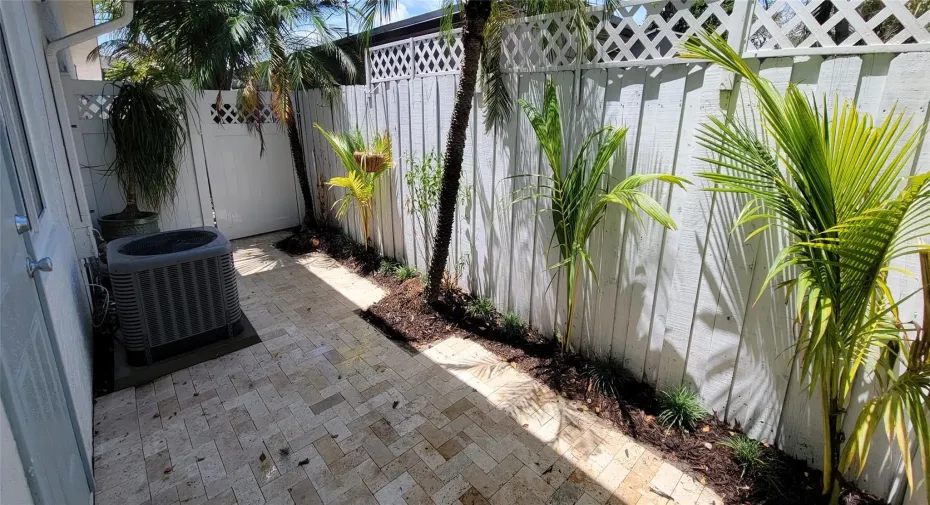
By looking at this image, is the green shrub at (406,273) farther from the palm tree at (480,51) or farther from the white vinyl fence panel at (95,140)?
the white vinyl fence panel at (95,140)

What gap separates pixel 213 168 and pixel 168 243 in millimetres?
2790

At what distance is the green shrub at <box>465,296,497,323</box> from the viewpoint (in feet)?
12.1

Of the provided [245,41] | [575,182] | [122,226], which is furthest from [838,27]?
[122,226]

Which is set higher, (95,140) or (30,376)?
(95,140)

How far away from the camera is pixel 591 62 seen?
2.56 metres

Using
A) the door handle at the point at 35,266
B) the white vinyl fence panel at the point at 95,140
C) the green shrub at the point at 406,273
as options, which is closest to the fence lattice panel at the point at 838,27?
the door handle at the point at 35,266

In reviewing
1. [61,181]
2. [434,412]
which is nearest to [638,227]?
[434,412]

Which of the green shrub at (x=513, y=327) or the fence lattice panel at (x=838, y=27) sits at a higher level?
the fence lattice panel at (x=838, y=27)

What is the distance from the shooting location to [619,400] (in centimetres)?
267

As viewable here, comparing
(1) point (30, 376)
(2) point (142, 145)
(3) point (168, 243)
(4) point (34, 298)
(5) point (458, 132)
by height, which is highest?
(5) point (458, 132)

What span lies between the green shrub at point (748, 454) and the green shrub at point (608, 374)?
61cm

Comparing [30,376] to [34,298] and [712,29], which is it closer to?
[34,298]

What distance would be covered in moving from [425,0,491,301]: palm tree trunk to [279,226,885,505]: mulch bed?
1.01 ft

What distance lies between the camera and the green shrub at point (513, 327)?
342 centimetres
